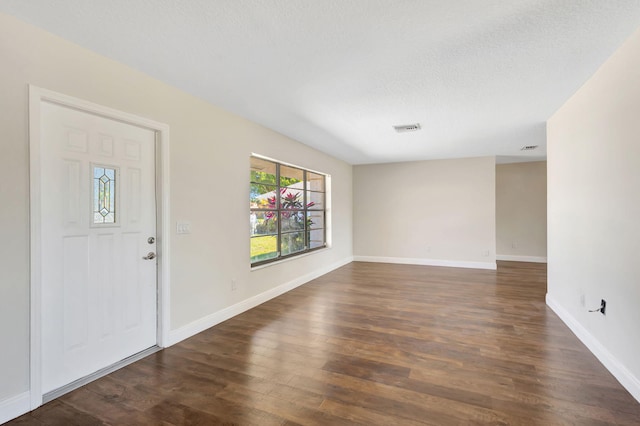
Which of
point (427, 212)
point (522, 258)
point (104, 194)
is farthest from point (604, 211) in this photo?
point (522, 258)

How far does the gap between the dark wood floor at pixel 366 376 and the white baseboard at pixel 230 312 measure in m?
0.12

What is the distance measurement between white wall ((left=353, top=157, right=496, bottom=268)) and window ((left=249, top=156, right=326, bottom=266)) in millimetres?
1608

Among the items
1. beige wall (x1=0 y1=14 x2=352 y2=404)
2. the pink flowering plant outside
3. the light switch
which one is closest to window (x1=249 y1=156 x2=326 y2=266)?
the pink flowering plant outside

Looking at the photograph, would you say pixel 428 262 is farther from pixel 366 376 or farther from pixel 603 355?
pixel 366 376

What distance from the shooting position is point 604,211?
7.81 ft

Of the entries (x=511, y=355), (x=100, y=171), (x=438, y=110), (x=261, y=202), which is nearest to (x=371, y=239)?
(x=261, y=202)

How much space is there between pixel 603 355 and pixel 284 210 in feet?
13.1

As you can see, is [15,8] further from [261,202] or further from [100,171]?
[261,202]

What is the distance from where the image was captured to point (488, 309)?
370 centimetres

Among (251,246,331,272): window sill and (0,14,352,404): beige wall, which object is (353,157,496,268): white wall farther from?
(0,14,352,404): beige wall

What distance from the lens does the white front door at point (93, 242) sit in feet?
6.63

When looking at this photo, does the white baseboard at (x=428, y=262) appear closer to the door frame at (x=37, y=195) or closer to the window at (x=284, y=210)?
the window at (x=284, y=210)

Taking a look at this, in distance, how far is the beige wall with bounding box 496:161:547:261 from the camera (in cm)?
709

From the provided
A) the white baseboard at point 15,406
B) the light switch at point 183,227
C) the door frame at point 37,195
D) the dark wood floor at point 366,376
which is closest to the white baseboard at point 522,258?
the dark wood floor at point 366,376
